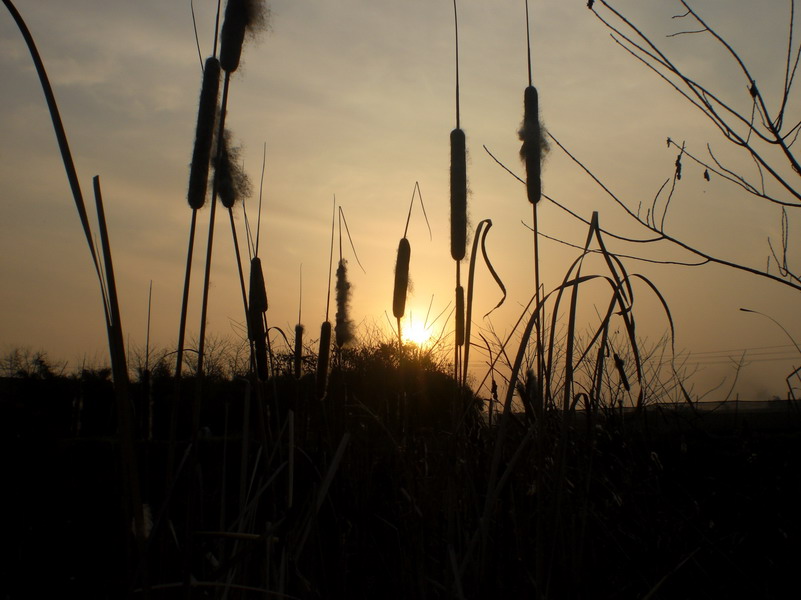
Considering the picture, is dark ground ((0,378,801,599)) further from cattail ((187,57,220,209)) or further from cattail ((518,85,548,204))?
cattail ((518,85,548,204))

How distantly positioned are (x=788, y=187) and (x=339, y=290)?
1910 mm

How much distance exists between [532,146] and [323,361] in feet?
3.25

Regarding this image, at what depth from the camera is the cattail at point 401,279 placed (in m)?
1.90

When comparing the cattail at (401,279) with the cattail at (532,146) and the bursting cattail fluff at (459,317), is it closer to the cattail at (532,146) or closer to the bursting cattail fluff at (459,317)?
the bursting cattail fluff at (459,317)

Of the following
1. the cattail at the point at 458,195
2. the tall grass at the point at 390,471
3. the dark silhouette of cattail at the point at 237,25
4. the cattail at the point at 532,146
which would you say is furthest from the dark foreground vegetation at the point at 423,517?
the dark silhouette of cattail at the point at 237,25

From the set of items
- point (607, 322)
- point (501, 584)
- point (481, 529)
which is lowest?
point (501, 584)

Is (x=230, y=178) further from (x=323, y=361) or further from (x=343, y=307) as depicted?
(x=343, y=307)

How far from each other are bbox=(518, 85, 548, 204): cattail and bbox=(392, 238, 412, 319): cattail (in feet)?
1.48

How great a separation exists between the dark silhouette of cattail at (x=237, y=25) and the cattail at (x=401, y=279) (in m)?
0.77

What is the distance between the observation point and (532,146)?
5.64ft

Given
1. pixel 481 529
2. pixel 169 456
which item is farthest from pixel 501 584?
pixel 169 456

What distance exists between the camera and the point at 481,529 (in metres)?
1.15

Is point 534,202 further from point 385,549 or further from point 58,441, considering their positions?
point 58,441

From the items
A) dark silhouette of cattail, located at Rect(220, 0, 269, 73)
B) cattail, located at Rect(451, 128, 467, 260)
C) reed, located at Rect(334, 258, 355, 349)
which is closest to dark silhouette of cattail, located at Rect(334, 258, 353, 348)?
reed, located at Rect(334, 258, 355, 349)
